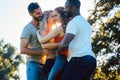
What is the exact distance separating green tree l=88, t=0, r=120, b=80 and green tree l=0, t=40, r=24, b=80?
35077 mm

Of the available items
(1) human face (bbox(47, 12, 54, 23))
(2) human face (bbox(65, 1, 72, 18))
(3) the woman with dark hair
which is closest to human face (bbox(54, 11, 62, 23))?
(3) the woman with dark hair

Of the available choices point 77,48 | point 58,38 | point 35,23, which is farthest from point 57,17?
point 35,23

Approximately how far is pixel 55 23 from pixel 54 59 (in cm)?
64

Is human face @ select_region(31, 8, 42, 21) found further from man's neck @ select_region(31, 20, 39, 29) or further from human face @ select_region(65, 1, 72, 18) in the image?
human face @ select_region(65, 1, 72, 18)

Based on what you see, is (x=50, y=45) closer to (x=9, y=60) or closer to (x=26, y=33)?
(x=26, y=33)

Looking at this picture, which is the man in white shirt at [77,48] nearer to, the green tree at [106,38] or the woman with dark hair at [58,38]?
the woman with dark hair at [58,38]

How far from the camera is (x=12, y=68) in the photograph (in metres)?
69.8

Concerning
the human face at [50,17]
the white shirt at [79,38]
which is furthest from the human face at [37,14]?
the white shirt at [79,38]

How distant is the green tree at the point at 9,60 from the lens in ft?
223

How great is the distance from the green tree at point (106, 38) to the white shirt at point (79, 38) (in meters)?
24.3

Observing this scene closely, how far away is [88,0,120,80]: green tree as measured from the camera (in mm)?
31688

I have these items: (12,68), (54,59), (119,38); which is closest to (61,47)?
(54,59)

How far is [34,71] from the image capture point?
27.9ft

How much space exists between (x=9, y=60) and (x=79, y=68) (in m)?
63.3
